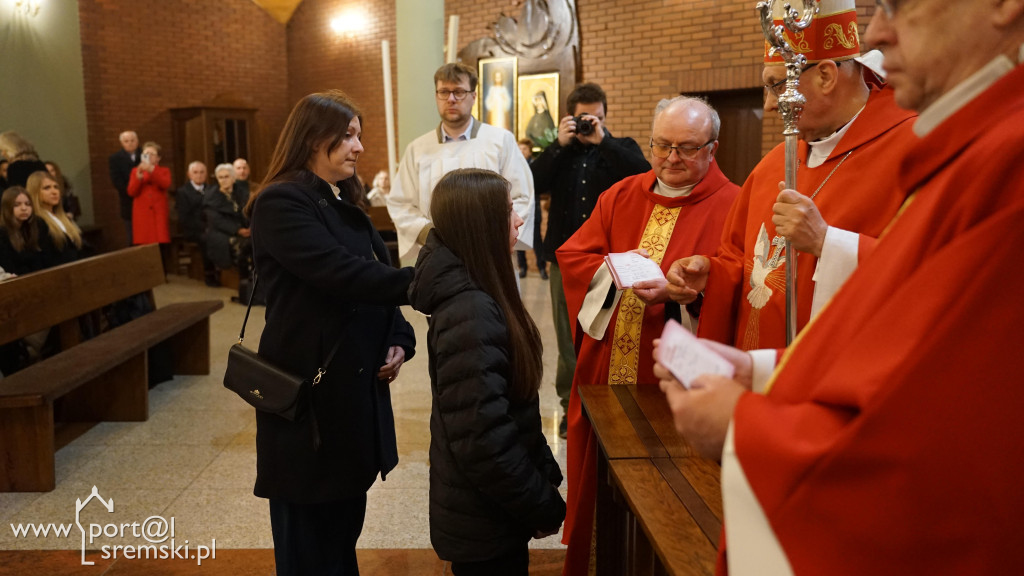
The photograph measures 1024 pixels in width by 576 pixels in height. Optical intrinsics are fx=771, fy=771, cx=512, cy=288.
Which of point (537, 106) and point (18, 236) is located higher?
point (537, 106)

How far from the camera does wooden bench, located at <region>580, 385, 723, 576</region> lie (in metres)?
1.39

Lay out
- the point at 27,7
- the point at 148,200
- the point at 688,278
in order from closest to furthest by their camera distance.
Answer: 1. the point at 688,278
2. the point at 148,200
3. the point at 27,7

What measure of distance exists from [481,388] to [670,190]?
4.56 ft

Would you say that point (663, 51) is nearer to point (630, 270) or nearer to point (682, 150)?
point (682, 150)

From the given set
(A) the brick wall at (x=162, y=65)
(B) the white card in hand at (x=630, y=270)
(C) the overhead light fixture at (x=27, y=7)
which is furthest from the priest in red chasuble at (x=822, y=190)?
(A) the brick wall at (x=162, y=65)

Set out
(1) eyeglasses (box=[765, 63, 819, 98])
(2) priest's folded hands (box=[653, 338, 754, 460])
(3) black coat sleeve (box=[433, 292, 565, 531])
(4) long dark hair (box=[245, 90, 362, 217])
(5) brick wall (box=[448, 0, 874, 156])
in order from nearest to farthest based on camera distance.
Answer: (2) priest's folded hands (box=[653, 338, 754, 460]), (3) black coat sleeve (box=[433, 292, 565, 531]), (1) eyeglasses (box=[765, 63, 819, 98]), (4) long dark hair (box=[245, 90, 362, 217]), (5) brick wall (box=[448, 0, 874, 156])

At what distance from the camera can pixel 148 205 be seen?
9703mm

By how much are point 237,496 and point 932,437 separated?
3202 millimetres

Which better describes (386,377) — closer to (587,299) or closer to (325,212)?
(325,212)

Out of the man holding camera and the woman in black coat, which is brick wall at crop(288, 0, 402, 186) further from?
the woman in black coat

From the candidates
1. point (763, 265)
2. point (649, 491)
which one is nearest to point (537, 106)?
point (763, 265)

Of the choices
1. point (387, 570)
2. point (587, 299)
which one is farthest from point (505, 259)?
point (387, 570)

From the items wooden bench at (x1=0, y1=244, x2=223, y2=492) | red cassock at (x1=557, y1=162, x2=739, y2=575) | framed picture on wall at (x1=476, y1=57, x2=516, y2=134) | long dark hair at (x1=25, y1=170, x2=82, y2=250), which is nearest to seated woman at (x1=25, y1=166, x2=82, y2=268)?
long dark hair at (x1=25, y1=170, x2=82, y2=250)

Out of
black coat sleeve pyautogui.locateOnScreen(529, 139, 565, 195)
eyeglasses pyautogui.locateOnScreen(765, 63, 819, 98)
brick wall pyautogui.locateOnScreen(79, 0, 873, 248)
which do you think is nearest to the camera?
eyeglasses pyautogui.locateOnScreen(765, 63, 819, 98)
